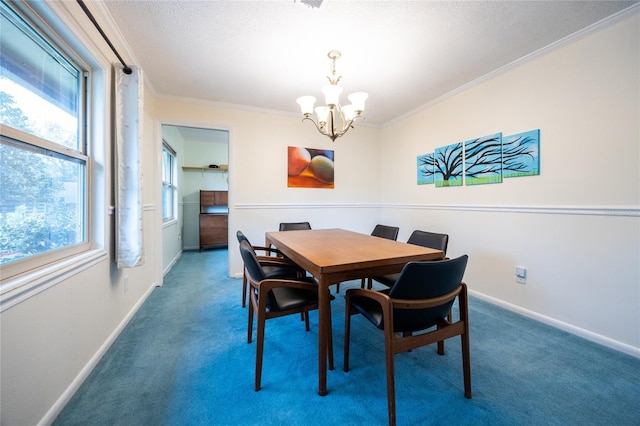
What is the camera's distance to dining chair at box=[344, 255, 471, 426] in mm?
1107

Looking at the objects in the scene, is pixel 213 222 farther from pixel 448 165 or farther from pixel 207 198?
pixel 448 165

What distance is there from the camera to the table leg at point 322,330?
4.18ft

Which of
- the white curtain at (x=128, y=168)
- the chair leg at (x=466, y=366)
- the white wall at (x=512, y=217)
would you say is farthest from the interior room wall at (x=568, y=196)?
the white curtain at (x=128, y=168)

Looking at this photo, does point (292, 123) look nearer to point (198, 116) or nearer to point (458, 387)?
point (198, 116)

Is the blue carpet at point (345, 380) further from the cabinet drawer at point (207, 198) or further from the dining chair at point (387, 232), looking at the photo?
the cabinet drawer at point (207, 198)

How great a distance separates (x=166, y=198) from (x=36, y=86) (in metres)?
3.13

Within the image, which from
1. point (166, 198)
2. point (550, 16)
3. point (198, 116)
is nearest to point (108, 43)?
point (198, 116)

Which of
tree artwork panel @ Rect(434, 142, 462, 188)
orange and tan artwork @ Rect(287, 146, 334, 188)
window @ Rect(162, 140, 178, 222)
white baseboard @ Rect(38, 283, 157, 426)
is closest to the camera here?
white baseboard @ Rect(38, 283, 157, 426)

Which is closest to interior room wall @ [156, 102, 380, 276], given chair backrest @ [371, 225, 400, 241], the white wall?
the white wall

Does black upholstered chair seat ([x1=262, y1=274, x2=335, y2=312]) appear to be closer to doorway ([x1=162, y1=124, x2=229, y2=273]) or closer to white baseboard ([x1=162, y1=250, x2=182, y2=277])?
white baseboard ([x1=162, y1=250, x2=182, y2=277])

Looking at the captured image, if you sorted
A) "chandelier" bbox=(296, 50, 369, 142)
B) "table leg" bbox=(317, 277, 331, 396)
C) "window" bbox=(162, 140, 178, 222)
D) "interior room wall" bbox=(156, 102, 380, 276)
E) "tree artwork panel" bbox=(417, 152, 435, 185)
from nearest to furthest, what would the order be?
"table leg" bbox=(317, 277, 331, 396) → "chandelier" bbox=(296, 50, 369, 142) → "tree artwork panel" bbox=(417, 152, 435, 185) → "interior room wall" bbox=(156, 102, 380, 276) → "window" bbox=(162, 140, 178, 222)

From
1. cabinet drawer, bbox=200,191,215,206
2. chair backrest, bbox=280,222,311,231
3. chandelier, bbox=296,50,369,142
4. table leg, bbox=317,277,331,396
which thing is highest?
chandelier, bbox=296,50,369,142

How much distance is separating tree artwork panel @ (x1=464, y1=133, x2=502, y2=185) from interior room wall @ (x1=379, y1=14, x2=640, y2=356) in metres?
0.08

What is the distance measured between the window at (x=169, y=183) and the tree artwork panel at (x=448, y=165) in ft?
13.5
